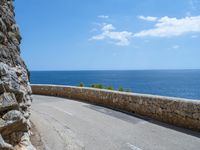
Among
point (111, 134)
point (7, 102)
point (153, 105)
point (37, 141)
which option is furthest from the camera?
point (153, 105)

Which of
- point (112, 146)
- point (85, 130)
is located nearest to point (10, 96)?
point (112, 146)

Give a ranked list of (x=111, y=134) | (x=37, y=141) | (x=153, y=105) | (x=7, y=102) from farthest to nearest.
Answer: (x=153, y=105), (x=111, y=134), (x=37, y=141), (x=7, y=102)

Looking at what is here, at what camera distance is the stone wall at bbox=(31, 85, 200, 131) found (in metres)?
8.75

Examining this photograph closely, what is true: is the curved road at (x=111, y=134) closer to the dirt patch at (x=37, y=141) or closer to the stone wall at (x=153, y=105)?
the dirt patch at (x=37, y=141)

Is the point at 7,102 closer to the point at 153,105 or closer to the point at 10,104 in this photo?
the point at 10,104

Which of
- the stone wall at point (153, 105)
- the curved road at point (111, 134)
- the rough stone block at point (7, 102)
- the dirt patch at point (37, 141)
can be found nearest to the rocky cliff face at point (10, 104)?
the rough stone block at point (7, 102)

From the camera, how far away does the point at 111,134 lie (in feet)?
26.9

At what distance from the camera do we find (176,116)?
933cm

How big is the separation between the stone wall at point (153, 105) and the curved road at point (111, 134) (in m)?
0.43

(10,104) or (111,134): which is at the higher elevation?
(10,104)

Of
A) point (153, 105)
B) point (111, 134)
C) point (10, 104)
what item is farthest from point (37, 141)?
point (153, 105)

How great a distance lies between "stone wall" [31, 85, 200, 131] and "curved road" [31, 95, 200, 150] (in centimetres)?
43

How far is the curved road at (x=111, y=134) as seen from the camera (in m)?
6.98

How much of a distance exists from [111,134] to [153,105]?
10.0 ft
